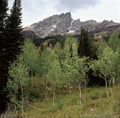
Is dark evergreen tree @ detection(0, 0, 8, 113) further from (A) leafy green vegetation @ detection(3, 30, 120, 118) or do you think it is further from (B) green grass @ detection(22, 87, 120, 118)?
(B) green grass @ detection(22, 87, 120, 118)

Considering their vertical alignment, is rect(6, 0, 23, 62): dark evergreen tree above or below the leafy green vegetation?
above

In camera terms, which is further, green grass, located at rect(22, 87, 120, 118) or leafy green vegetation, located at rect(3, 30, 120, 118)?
leafy green vegetation, located at rect(3, 30, 120, 118)

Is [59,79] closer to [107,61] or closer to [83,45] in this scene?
[107,61]

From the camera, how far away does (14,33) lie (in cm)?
5938

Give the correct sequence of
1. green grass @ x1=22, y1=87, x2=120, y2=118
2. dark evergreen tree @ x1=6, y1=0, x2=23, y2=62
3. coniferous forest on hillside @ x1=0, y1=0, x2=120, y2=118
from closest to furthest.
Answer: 1. green grass @ x1=22, y1=87, x2=120, y2=118
2. coniferous forest on hillside @ x1=0, y1=0, x2=120, y2=118
3. dark evergreen tree @ x1=6, y1=0, x2=23, y2=62

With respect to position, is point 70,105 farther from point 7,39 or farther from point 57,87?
point 57,87

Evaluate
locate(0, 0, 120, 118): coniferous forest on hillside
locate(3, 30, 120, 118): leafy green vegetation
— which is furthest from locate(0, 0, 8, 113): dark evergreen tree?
locate(3, 30, 120, 118): leafy green vegetation

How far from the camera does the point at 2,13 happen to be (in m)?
56.4

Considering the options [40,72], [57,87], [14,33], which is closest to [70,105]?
[14,33]

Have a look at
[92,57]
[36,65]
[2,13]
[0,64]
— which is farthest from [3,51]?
[92,57]

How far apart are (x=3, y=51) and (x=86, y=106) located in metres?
17.9

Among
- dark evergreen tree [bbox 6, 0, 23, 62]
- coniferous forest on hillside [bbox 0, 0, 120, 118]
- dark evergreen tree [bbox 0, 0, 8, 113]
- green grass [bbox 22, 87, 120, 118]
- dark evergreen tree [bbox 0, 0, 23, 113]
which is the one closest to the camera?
green grass [bbox 22, 87, 120, 118]

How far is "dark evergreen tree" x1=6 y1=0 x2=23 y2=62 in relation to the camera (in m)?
57.0

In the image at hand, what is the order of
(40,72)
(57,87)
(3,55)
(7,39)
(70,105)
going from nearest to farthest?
1. (3,55)
2. (70,105)
3. (7,39)
4. (40,72)
5. (57,87)
